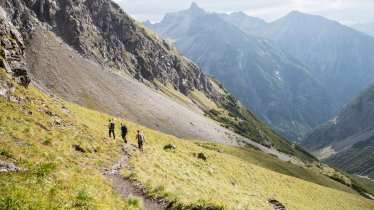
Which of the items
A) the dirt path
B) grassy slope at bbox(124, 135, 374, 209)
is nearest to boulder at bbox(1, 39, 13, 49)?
grassy slope at bbox(124, 135, 374, 209)

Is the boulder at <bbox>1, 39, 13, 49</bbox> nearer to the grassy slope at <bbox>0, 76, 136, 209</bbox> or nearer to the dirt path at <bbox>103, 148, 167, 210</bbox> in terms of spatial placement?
the grassy slope at <bbox>0, 76, 136, 209</bbox>

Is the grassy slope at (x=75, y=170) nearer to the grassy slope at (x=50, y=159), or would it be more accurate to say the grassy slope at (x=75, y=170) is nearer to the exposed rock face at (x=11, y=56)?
the grassy slope at (x=50, y=159)

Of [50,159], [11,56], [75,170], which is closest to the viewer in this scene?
[75,170]

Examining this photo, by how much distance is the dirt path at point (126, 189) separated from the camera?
25500mm

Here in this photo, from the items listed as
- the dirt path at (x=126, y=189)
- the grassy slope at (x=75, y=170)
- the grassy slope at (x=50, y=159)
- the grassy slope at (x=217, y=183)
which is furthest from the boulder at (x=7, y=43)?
the dirt path at (x=126, y=189)

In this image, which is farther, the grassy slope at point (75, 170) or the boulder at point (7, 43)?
the boulder at point (7, 43)

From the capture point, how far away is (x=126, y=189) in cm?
2791

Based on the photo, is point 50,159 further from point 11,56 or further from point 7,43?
point 7,43

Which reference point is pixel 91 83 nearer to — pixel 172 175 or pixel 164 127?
pixel 164 127

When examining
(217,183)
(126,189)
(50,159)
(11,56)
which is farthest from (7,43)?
(217,183)

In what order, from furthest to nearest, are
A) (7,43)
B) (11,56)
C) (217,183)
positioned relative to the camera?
(7,43) < (11,56) < (217,183)

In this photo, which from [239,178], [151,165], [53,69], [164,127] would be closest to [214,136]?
[164,127]

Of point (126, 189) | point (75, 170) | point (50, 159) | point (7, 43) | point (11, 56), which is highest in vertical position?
point (7, 43)

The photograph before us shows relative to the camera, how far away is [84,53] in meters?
175
